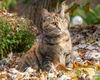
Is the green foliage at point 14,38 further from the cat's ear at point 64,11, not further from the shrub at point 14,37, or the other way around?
the cat's ear at point 64,11

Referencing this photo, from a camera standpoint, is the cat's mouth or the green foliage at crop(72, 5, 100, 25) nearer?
the cat's mouth

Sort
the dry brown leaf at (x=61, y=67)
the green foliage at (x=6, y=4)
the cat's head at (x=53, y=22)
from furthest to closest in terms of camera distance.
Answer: the green foliage at (x=6, y=4) < the dry brown leaf at (x=61, y=67) < the cat's head at (x=53, y=22)

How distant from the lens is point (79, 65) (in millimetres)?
7336

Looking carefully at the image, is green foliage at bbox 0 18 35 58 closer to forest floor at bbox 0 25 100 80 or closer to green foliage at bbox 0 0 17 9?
forest floor at bbox 0 25 100 80

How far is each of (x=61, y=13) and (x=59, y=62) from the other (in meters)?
0.79

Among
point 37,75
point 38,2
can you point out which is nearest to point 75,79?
point 37,75

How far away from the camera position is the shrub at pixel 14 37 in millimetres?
8562

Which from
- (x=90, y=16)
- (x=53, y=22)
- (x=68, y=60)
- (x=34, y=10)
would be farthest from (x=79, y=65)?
(x=90, y=16)

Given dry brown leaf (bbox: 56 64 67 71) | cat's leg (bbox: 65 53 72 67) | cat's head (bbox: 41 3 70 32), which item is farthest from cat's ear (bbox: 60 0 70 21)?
dry brown leaf (bbox: 56 64 67 71)

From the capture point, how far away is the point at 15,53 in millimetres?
9016

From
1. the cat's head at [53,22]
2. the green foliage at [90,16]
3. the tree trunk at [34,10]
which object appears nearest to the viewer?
the cat's head at [53,22]

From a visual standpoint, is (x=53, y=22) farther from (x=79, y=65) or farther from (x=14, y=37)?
(x=14, y=37)

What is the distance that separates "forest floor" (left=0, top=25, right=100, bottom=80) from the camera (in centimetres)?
622

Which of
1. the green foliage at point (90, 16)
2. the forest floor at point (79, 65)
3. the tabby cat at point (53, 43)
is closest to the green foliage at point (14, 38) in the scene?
the forest floor at point (79, 65)
